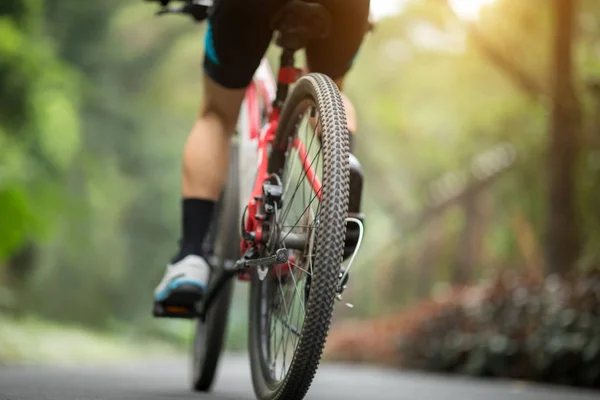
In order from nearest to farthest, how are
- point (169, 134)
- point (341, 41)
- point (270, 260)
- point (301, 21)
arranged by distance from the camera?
1. point (270, 260)
2. point (301, 21)
3. point (341, 41)
4. point (169, 134)

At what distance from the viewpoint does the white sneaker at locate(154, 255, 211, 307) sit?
319 centimetres

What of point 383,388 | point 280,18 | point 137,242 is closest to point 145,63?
point 137,242

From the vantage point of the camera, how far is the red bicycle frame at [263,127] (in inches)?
115

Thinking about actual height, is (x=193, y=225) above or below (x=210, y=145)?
below

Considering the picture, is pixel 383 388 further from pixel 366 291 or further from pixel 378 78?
pixel 366 291

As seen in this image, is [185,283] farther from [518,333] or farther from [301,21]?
[518,333]

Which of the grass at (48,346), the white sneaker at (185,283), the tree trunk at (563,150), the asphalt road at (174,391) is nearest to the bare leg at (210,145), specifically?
the white sneaker at (185,283)

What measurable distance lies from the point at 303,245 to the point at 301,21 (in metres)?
0.69

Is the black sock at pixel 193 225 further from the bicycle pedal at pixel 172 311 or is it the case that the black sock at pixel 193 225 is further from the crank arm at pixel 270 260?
the crank arm at pixel 270 260

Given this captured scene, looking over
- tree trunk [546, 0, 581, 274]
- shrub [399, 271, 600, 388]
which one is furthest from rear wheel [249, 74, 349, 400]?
tree trunk [546, 0, 581, 274]

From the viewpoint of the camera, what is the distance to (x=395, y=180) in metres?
22.5

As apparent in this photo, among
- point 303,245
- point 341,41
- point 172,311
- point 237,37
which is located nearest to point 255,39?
point 237,37

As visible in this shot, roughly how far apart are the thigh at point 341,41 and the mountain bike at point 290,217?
0.04 m

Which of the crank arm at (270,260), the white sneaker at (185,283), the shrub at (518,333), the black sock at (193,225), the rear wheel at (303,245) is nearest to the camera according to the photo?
the rear wheel at (303,245)
